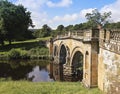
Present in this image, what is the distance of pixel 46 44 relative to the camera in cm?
6078

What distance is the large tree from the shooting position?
6133cm

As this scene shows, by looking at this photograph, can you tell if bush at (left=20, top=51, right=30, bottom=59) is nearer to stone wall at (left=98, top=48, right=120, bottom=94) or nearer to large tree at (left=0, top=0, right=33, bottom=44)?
large tree at (left=0, top=0, right=33, bottom=44)

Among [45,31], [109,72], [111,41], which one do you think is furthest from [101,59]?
[45,31]

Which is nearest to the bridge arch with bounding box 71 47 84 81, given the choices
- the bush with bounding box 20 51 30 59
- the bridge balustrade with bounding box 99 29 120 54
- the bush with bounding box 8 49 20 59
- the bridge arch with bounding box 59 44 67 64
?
the bridge arch with bounding box 59 44 67 64

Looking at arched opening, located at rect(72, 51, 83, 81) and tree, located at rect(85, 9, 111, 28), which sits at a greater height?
tree, located at rect(85, 9, 111, 28)

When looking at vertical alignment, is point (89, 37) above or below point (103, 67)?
above

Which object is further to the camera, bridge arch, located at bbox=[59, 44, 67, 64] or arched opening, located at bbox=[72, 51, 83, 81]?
bridge arch, located at bbox=[59, 44, 67, 64]

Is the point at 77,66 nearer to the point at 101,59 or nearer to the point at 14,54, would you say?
the point at 101,59

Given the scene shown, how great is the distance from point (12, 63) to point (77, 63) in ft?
54.9

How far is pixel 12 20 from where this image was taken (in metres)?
62.8

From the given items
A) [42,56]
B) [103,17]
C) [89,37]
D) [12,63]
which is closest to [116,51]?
[89,37]

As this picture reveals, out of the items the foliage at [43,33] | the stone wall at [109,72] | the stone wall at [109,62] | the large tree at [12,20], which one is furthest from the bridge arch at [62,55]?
the foliage at [43,33]

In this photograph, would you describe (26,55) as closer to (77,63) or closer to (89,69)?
(77,63)

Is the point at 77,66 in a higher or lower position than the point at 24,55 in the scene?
lower
